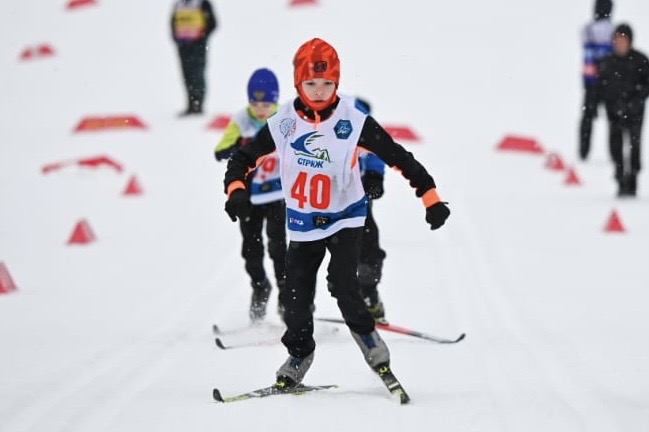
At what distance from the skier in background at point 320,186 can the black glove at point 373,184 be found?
1.09 meters

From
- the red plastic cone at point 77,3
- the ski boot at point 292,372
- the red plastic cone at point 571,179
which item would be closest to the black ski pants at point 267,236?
the ski boot at point 292,372

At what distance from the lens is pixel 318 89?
18.8 feet

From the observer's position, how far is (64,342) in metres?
7.72

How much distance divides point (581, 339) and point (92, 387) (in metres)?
3.48

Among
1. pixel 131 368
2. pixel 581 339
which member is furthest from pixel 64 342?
pixel 581 339

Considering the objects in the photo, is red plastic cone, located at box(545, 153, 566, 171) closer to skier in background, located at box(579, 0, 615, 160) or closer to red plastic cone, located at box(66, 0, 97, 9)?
skier in background, located at box(579, 0, 615, 160)

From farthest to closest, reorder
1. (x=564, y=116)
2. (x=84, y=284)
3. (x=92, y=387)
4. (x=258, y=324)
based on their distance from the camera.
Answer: (x=564, y=116) < (x=84, y=284) < (x=258, y=324) < (x=92, y=387)

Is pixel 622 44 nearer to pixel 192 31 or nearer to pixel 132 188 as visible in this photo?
pixel 132 188

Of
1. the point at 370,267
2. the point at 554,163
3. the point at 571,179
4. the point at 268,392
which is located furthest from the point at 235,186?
the point at 554,163

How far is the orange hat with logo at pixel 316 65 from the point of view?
5.70 m

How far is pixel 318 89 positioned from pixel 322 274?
530 cm

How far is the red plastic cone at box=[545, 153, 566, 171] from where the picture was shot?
54.8 ft

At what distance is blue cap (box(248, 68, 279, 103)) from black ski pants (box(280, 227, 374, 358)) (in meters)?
2.13

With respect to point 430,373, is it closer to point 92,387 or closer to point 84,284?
point 92,387
